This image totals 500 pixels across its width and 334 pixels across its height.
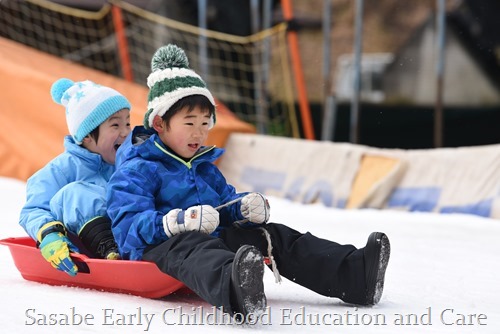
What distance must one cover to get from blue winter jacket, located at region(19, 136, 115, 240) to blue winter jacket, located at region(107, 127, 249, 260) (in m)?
0.28


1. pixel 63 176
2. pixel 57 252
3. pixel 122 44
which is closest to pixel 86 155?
pixel 63 176

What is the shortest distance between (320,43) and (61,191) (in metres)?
8.02

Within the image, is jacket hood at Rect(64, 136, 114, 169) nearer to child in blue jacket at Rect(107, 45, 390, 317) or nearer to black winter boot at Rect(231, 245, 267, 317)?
child in blue jacket at Rect(107, 45, 390, 317)

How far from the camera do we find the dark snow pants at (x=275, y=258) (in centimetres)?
212

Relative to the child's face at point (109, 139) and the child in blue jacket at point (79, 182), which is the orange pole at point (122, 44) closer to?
the child in blue jacket at point (79, 182)

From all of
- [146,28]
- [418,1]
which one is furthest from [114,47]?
[418,1]

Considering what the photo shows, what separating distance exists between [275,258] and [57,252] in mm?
631

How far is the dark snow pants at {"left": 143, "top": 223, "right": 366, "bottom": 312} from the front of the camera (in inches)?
83.5

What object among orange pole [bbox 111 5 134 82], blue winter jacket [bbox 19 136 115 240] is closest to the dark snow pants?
blue winter jacket [bbox 19 136 115 240]

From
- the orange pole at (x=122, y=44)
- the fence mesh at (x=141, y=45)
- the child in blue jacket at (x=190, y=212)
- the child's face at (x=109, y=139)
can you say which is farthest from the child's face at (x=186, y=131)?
the orange pole at (x=122, y=44)

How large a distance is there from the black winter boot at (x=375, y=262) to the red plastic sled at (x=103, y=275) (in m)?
0.52

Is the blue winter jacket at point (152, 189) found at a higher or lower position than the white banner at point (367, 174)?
higher

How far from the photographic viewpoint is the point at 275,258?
250 centimetres

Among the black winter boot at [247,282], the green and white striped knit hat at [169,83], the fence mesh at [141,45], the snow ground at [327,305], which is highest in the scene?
the green and white striped knit hat at [169,83]
